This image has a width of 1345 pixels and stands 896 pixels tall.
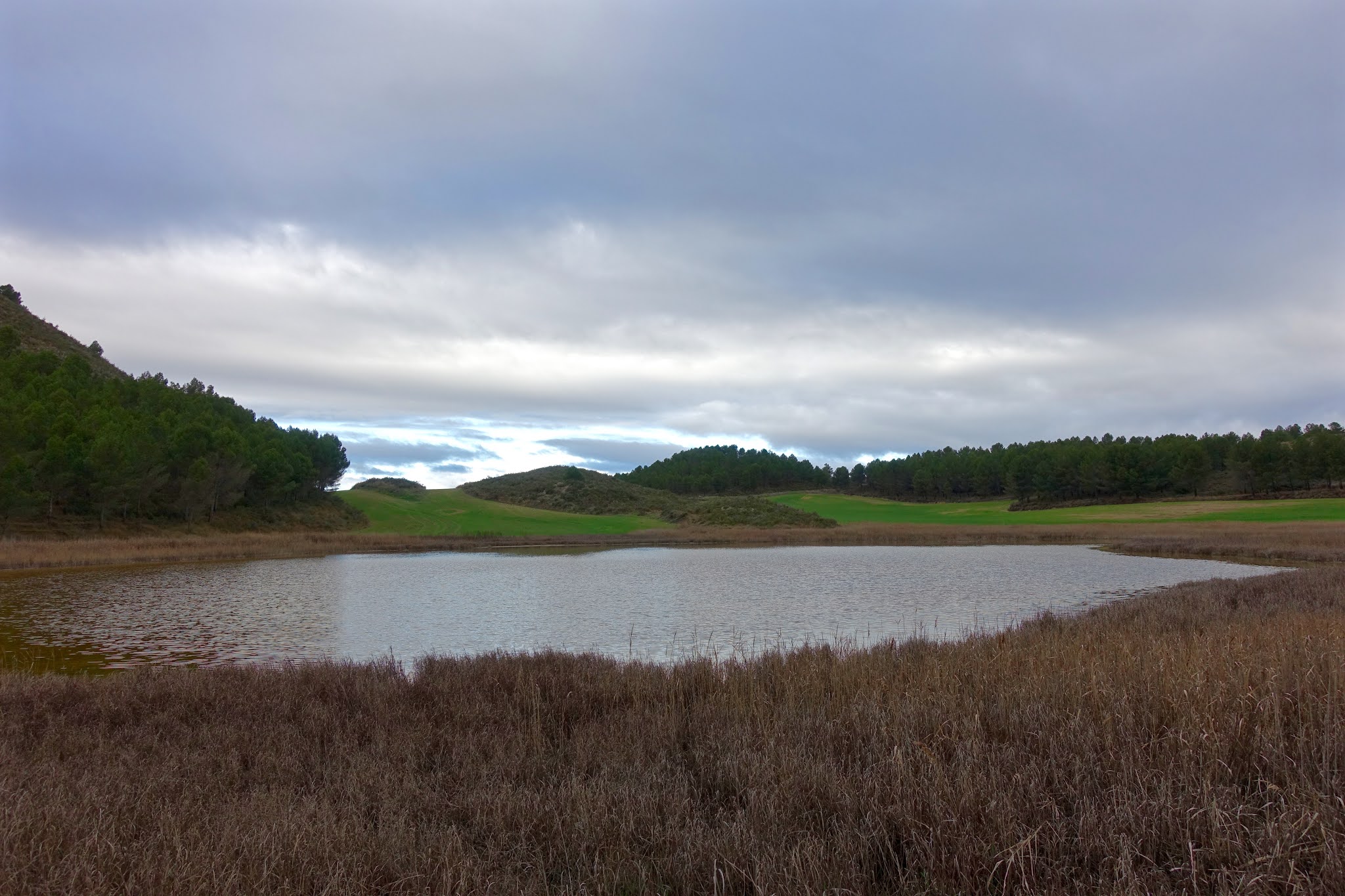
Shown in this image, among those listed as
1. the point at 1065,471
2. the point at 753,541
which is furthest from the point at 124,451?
the point at 1065,471

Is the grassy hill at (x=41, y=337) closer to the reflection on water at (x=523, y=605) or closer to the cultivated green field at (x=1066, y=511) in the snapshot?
the reflection on water at (x=523, y=605)

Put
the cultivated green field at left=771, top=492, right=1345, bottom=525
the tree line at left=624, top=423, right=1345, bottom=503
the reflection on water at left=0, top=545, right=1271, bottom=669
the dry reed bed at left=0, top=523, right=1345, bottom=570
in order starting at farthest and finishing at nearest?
the tree line at left=624, top=423, right=1345, bottom=503
the cultivated green field at left=771, top=492, right=1345, bottom=525
the dry reed bed at left=0, top=523, right=1345, bottom=570
the reflection on water at left=0, top=545, right=1271, bottom=669

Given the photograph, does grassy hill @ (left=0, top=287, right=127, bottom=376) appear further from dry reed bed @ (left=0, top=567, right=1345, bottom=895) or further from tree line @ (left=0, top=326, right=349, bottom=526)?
dry reed bed @ (left=0, top=567, right=1345, bottom=895)

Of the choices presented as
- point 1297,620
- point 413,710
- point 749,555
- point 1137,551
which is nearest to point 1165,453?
point 1137,551

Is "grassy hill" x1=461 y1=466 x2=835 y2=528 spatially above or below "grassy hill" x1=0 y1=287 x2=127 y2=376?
below

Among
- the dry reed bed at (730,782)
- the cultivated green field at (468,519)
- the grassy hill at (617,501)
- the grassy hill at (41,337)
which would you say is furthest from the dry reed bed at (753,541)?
the grassy hill at (41,337)

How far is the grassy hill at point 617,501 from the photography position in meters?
88.1

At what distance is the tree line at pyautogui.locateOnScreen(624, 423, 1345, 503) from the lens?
94188 mm

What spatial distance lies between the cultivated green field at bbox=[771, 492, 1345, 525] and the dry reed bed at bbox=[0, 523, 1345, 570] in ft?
27.5

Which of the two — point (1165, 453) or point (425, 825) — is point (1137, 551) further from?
point (1165, 453)

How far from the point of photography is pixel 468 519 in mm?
81750

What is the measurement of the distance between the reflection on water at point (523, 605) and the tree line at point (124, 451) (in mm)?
16377

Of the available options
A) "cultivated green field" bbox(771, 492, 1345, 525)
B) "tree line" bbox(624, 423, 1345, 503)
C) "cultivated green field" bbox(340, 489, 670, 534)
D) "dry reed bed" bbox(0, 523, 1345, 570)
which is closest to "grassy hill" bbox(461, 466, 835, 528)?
"cultivated green field" bbox(340, 489, 670, 534)

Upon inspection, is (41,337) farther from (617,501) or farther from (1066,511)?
(1066,511)
